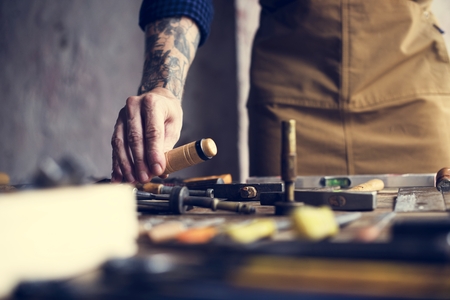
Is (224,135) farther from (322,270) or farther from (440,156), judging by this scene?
(322,270)

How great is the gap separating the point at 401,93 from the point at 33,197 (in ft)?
4.71

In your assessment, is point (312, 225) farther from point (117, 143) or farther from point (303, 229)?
point (117, 143)

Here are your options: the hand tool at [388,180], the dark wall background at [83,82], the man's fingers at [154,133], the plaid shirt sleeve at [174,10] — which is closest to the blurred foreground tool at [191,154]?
the man's fingers at [154,133]

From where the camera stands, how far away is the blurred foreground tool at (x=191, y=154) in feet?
3.23

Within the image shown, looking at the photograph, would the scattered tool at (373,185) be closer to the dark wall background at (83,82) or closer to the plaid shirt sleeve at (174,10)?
the plaid shirt sleeve at (174,10)

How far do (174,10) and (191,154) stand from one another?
2.34 feet

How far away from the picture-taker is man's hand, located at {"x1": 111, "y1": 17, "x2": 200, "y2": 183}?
1.15 metres

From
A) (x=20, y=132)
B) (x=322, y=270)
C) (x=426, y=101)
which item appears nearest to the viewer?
(x=322, y=270)

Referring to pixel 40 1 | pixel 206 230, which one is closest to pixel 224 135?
pixel 40 1

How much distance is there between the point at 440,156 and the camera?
1577 mm

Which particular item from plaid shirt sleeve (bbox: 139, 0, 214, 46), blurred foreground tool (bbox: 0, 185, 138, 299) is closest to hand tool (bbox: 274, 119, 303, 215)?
blurred foreground tool (bbox: 0, 185, 138, 299)

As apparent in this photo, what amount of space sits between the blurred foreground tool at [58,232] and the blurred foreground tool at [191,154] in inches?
18.7

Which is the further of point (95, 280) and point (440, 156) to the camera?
point (440, 156)

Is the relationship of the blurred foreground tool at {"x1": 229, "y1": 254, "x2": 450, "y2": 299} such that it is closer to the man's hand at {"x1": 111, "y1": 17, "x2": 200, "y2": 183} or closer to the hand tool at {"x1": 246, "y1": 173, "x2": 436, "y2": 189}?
the man's hand at {"x1": 111, "y1": 17, "x2": 200, "y2": 183}
